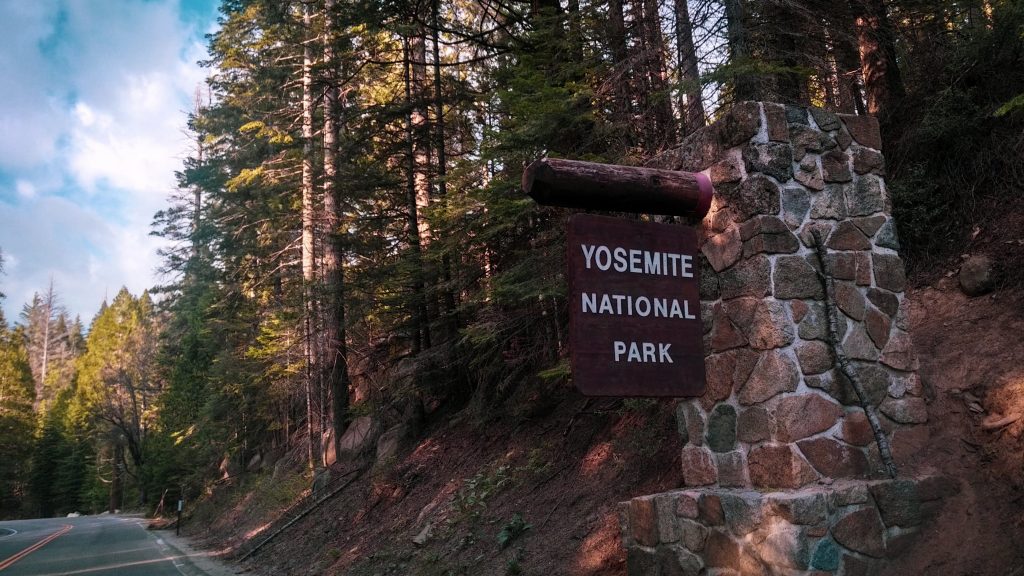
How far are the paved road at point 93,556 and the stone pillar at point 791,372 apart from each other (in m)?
13.0

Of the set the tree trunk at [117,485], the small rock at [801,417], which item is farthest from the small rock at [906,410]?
the tree trunk at [117,485]

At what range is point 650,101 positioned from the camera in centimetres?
852

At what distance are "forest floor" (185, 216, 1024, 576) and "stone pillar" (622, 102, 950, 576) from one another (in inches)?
11.9

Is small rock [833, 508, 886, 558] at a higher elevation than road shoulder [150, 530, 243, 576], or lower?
higher

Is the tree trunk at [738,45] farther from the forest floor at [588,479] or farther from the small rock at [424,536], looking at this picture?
the small rock at [424,536]

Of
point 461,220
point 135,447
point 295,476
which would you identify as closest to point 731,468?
point 461,220

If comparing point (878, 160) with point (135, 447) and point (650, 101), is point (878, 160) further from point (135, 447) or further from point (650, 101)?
point (135, 447)

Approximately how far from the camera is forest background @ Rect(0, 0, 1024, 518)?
736 cm

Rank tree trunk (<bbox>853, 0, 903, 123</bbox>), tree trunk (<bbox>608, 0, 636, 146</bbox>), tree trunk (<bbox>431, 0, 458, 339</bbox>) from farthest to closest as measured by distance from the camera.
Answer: tree trunk (<bbox>431, 0, 458, 339</bbox>) < tree trunk (<bbox>608, 0, 636, 146</bbox>) < tree trunk (<bbox>853, 0, 903, 123</bbox>)

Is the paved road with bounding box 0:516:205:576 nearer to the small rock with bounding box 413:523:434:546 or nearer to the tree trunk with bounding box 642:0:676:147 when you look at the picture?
the small rock with bounding box 413:523:434:546

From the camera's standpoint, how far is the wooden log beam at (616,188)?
4.16 meters

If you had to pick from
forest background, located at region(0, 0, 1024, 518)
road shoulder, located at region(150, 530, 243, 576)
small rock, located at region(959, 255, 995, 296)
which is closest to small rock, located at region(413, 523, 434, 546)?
forest background, located at region(0, 0, 1024, 518)

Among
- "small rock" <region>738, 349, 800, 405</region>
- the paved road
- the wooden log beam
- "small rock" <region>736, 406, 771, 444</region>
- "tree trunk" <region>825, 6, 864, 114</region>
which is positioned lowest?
the paved road

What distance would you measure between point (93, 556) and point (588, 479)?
16408 mm
